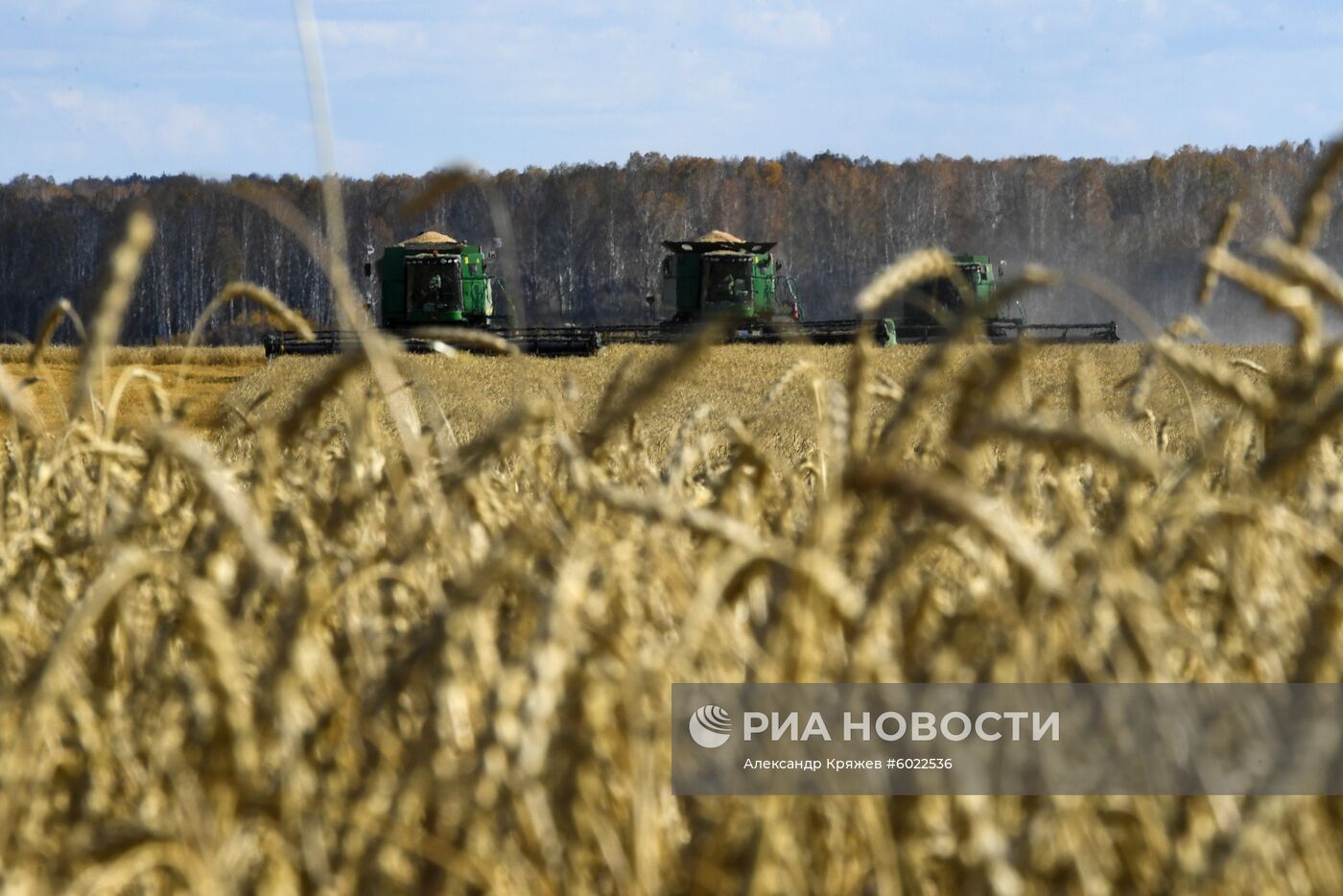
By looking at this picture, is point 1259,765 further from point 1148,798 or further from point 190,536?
point 190,536

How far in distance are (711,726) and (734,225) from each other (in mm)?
84760

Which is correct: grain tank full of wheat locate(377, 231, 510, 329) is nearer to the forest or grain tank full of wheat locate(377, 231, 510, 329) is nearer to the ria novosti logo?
the ria novosti logo

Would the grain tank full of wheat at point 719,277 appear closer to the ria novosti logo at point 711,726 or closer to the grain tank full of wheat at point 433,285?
the grain tank full of wheat at point 433,285

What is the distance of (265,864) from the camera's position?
1.51m

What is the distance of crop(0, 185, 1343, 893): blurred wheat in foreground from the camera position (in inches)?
51.0

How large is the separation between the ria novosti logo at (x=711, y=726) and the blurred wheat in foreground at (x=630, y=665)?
0.14 feet

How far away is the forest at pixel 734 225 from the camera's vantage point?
76188 mm

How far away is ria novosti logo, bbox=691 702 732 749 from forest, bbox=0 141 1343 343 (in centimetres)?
7119

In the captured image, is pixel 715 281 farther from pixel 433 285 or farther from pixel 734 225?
pixel 734 225

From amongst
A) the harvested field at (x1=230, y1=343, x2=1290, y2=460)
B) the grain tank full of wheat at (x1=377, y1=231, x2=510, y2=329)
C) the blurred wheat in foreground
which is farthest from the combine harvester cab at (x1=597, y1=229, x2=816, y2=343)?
the blurred wheat in foreground

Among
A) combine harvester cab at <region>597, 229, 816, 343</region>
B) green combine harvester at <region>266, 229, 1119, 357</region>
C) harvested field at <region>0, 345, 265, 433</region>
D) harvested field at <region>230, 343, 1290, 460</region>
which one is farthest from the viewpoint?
combine harvester cab at <region>597, 229, 816, 343</region>

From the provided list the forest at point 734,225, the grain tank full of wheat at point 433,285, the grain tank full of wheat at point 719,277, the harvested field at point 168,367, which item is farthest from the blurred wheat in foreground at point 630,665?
the forest at point 734,225

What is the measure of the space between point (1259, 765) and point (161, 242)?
7797cm

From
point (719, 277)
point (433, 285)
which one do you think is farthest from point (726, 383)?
point (433, 285)
